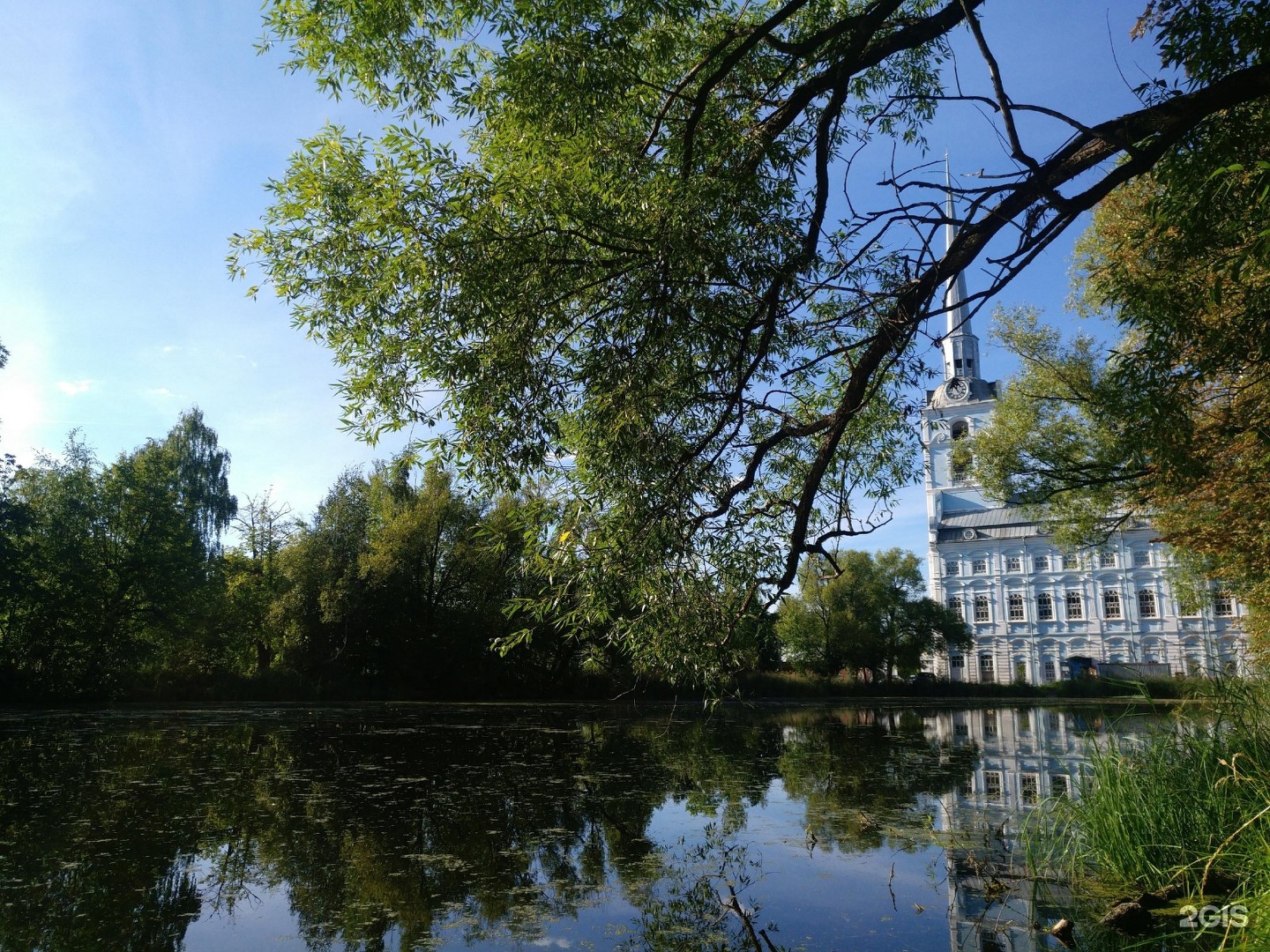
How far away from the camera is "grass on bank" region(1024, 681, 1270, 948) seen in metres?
5.04

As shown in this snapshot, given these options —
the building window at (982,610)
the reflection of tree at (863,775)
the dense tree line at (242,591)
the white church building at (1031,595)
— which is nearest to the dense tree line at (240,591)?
the dense tree line at (242,591)

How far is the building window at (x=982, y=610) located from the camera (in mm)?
54219

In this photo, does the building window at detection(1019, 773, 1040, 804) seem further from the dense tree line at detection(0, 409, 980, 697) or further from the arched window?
the arched window

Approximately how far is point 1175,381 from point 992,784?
6.41 metres

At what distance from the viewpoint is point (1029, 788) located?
33.3 feet

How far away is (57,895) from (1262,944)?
6599 millimetres

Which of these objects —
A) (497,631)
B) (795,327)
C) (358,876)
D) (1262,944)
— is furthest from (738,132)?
(497,631)

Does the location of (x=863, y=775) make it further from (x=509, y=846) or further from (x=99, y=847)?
(x=99, y=847)

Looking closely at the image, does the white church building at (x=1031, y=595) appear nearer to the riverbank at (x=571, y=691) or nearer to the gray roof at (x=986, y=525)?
the gray roof at (x=986, y=525)

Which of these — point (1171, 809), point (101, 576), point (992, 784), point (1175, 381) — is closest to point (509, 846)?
point (1171, 809)

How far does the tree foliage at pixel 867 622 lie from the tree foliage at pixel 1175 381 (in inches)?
931

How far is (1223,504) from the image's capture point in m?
11.5

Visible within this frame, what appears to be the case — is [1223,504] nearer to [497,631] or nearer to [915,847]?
[915,847]

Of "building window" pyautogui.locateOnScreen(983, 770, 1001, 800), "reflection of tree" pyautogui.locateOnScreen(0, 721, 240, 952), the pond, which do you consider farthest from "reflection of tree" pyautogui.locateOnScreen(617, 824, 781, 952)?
"building window" pyautogui.locateOnScreen(983, 770, 1001, 800)
